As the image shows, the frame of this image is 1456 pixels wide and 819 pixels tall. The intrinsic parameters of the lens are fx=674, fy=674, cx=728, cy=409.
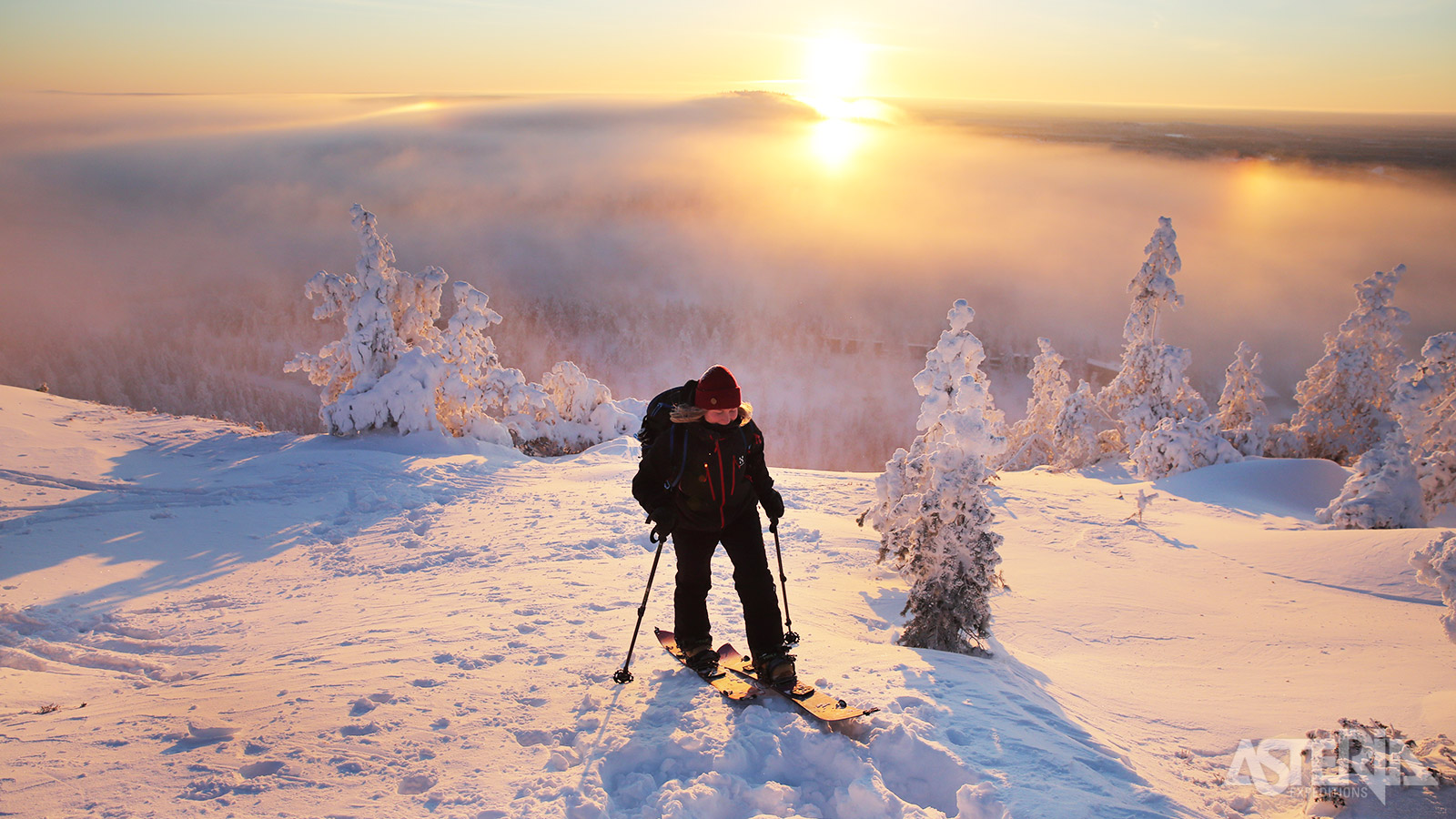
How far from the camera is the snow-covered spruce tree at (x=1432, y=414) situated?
58.3ft

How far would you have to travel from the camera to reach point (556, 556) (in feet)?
31.3

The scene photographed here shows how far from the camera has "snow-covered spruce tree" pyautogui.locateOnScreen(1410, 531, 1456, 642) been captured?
6234mm

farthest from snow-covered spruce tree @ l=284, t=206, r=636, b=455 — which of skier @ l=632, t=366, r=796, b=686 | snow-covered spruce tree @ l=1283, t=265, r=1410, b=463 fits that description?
snow-covered spruce tree @ l=1283, t=265, r=1410, b=463

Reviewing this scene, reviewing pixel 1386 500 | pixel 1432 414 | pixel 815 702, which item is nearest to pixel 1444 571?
pixel 815 702

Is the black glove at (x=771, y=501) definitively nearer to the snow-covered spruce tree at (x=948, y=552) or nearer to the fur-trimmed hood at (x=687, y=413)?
the fur-trimmed hood at (x=687, y=413)

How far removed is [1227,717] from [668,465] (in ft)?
18.0

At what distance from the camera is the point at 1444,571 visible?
6270 mm

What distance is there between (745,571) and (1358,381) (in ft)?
121

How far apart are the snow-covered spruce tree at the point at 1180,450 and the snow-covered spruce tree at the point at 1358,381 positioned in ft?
21.8

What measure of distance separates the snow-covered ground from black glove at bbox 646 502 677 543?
45.3 inches

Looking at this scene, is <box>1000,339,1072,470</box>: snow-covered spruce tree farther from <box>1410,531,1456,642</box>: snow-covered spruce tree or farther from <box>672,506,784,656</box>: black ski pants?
<box>672,506,784,656</box>: black ski pants

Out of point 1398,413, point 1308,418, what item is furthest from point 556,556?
point 1308,418

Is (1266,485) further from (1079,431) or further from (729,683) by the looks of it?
(729,683)

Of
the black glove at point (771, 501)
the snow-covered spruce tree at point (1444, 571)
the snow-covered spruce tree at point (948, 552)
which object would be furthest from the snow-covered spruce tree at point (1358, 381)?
the black glove at point (771, 501)
